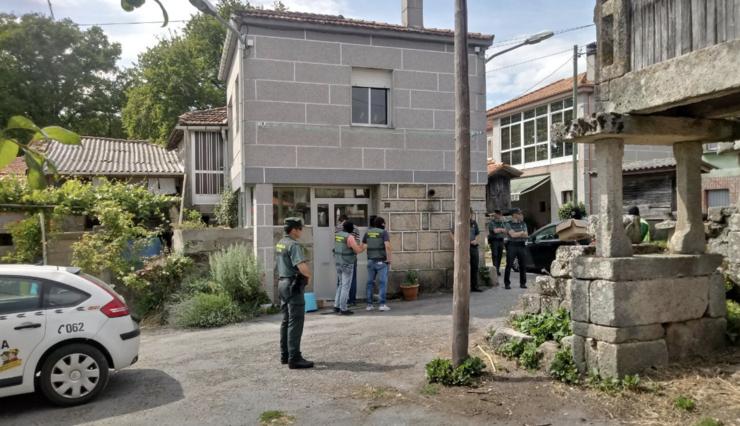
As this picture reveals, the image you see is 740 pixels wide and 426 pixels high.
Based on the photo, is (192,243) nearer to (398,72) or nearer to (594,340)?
(398,72)

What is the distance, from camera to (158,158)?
19266 mm

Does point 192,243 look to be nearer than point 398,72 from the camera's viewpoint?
Yes

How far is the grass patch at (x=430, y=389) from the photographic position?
5824mm

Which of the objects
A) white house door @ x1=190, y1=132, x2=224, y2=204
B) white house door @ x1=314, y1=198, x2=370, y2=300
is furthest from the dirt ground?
white house door @ x1=190, y1=132, x2=224, y2=204

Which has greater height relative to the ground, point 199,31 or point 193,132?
point 199,31

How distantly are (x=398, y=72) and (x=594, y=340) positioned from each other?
310 inches

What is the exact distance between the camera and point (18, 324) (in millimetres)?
5559

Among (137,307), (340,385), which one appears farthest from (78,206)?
(340,385)

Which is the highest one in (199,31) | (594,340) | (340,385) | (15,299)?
(199,31)

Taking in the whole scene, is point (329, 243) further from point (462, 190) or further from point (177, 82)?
point (177, 82)

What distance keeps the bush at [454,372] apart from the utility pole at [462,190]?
109 millimetres

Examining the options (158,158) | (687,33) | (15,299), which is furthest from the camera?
(158,158)

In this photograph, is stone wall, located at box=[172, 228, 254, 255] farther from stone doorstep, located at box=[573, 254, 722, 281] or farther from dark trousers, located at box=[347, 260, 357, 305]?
stone doorstep, located at box=[573, 254, 722, 281]

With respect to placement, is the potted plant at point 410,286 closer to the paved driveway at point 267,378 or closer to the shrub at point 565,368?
the paved driveway at point 267,378
